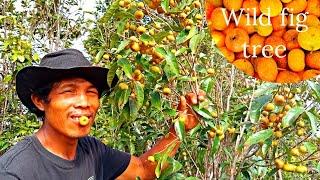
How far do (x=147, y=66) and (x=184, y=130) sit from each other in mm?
241

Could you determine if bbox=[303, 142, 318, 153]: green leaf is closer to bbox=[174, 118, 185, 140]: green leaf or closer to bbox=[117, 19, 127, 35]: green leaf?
bbox=[174, 118, 185, 140]: green leaf

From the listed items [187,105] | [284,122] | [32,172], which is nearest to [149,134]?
[187,105]

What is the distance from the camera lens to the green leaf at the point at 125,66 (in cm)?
162

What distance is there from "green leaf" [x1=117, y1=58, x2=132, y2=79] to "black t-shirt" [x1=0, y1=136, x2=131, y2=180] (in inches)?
16.5

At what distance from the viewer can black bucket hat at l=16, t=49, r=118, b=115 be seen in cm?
175

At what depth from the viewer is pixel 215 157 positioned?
1765mm

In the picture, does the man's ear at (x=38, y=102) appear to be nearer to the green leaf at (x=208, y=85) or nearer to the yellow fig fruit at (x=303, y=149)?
the green leaf at (x=208, y=85)

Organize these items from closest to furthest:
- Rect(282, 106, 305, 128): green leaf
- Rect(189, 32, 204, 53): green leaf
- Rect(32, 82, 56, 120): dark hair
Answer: Rect(282, 106, 305, 128): green leaf < Rect(189, 32, 204, 53): green leaf < Rect(32, 82, 56, 120): dark hair

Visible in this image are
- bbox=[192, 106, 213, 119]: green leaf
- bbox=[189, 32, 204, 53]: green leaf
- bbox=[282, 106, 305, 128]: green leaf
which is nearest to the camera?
bbox=[282, 106, 305, 128]: green leaf

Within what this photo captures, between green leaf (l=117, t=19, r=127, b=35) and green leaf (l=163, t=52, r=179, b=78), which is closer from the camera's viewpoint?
green leaf (l=163, t=52, r=179, b=78)

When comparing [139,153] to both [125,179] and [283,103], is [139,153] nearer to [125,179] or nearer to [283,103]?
[125,179]

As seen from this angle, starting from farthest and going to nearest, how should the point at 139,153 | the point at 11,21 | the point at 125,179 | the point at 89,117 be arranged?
the point at 11,21 < the point at 139,153 < the point at 125,179 < the point at 89,117

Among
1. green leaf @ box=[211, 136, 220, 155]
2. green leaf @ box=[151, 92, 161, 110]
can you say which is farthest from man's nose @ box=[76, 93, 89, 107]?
green leaf @ box=[211, 136, 220, 155]

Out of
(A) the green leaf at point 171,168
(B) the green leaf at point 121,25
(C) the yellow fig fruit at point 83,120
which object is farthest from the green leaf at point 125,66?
(A) the green leaf at point 171,168
